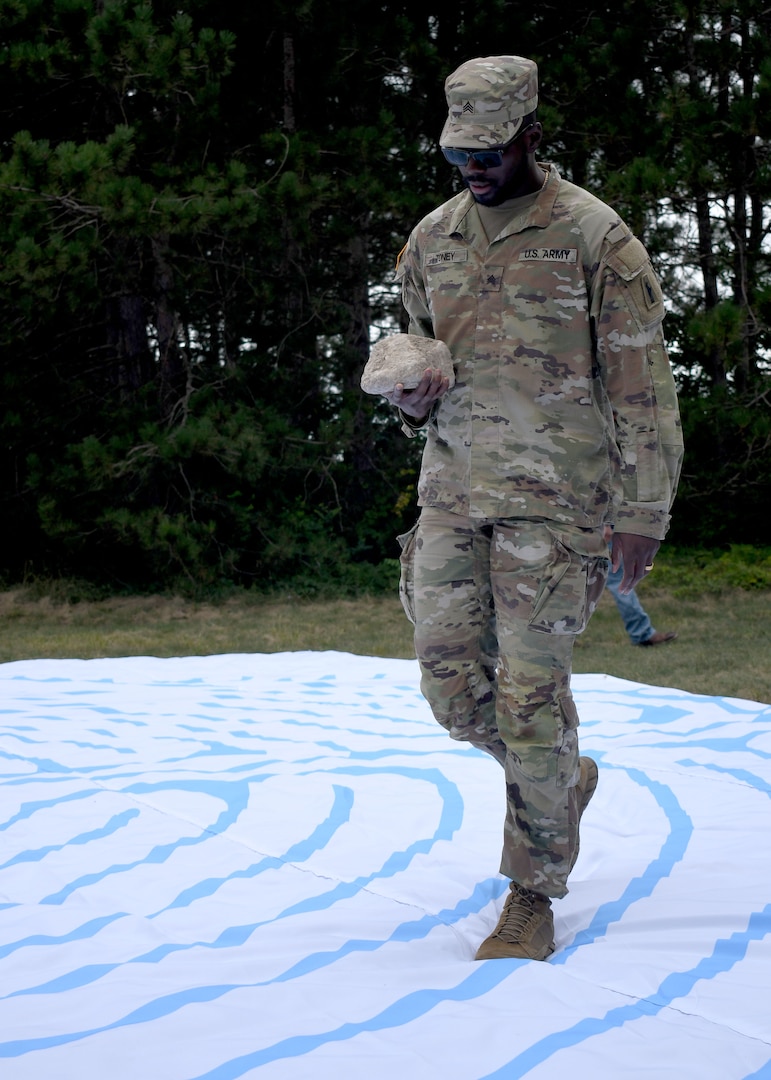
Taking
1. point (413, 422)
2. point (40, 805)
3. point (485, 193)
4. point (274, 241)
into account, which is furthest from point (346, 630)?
point (485, 193)

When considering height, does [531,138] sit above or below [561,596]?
above

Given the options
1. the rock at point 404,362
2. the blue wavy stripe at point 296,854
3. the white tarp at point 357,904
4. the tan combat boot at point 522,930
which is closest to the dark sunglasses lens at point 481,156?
the rock at point 404,362

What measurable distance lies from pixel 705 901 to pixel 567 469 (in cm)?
108

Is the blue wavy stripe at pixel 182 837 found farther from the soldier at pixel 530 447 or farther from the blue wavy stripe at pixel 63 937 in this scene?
the soldier at pixel 530 447

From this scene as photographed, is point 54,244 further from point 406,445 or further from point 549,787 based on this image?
point 549,787

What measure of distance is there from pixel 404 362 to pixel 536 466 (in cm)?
36

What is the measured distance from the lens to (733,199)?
1134 cm

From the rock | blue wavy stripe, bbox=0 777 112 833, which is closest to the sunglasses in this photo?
the rock

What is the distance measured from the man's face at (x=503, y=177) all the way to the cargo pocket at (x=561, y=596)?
75cm

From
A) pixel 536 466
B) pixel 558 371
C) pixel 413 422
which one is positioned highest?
pixel 558 371

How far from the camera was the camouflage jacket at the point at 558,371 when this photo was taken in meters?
2.41

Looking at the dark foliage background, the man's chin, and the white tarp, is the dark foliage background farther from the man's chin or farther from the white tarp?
the man's chin

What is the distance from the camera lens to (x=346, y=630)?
836 centimetres

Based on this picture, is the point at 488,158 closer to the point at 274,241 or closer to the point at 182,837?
the point at 182,837
